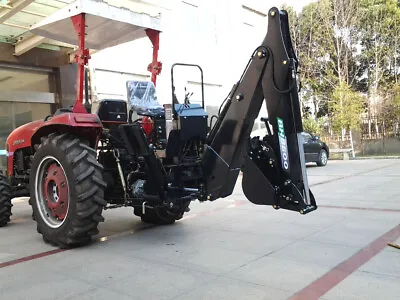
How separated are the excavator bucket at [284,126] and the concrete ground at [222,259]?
2.38ft

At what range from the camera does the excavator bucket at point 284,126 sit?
15.4 feet

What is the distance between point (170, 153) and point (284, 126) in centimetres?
159

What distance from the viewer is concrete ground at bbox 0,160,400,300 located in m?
4.00

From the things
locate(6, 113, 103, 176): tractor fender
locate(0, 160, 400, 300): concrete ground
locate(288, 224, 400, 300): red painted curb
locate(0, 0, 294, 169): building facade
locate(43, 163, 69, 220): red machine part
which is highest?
locate(0, 0, 294, 169): building facade

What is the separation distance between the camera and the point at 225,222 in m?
7.15

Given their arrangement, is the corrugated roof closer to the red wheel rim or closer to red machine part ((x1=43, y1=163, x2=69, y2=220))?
the red wheel rim

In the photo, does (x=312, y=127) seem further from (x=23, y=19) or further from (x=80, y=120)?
(x=80, y=120)

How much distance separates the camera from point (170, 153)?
5.60 m

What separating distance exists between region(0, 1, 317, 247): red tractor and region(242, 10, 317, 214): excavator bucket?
1 cm

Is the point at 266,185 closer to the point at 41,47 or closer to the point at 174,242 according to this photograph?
the point at 174,242

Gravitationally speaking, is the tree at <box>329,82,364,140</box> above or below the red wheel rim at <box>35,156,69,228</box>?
above

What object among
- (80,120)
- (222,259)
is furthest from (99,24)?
(222,259)

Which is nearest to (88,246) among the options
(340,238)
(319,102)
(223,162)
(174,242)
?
(174,242)

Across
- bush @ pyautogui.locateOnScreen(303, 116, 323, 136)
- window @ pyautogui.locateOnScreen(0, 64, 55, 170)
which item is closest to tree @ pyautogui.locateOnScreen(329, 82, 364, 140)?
bush @ pyautogui.locateOnScreen(303, 116, 323, 136)
